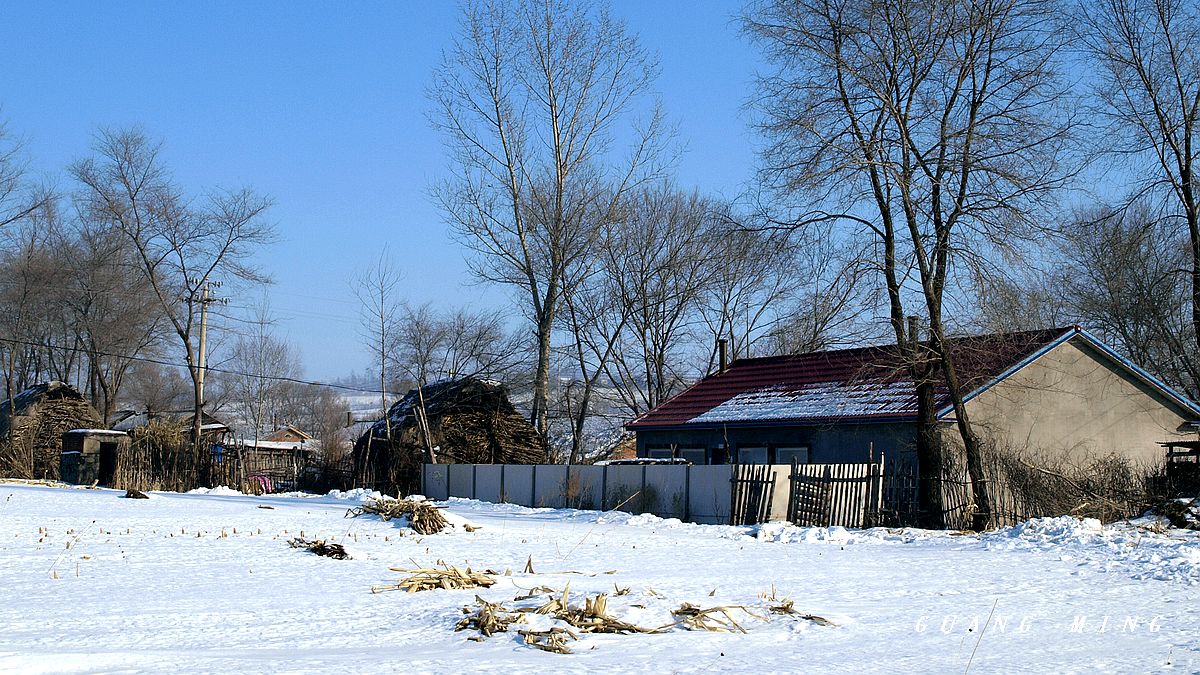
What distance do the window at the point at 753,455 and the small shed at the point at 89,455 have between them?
77.3 ft

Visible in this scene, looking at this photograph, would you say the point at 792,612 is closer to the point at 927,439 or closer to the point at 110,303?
the point at 927,439

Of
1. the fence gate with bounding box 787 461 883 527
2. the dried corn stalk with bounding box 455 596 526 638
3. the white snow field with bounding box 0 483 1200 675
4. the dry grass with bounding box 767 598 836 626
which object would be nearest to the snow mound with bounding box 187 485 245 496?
the white snow field with bounding box 0 483 1200 675

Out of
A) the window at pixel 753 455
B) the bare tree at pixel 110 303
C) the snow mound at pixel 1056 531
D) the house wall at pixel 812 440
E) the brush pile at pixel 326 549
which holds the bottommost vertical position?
the brush pile at pixel 326 549

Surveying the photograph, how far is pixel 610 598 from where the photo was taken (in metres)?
11.0

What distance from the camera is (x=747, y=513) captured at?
2300cm

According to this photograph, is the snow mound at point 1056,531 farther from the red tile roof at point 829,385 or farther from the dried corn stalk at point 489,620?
the dried corn stalk at point 489,620

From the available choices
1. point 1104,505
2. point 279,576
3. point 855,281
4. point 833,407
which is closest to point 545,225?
point 833,407

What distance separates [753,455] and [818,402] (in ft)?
7.75

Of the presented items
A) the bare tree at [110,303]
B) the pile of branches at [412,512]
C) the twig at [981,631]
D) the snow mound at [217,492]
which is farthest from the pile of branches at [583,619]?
the bare tree at [110,303]

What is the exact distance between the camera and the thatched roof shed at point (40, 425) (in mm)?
43062

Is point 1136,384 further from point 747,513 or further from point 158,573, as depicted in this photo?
point 158,573

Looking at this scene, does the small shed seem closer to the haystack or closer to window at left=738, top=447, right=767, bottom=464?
the haystack

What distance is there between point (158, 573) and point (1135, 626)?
10.6 meters

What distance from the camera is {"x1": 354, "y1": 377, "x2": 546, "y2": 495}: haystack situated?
35469 mm
